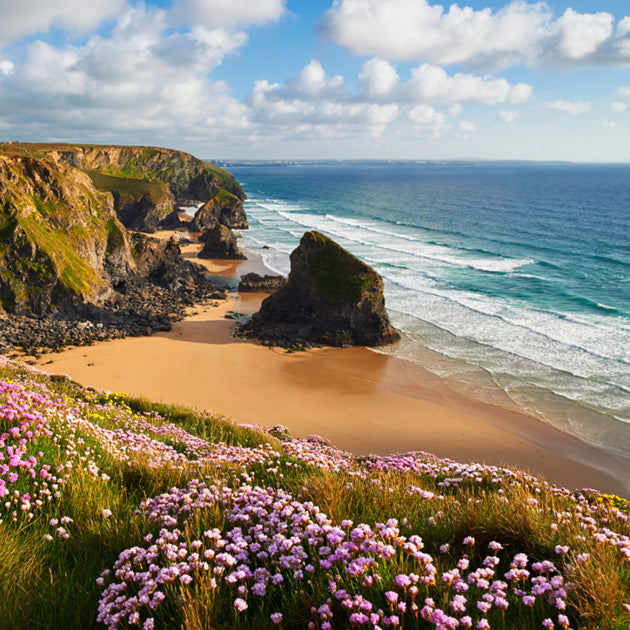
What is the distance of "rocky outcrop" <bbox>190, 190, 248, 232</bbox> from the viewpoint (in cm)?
8812

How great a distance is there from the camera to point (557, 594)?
11.1 ft

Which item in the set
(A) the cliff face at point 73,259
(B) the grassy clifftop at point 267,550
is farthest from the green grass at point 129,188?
(B) the grassy clifftop at point 267,550

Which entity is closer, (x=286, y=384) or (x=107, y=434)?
(x=107, y=434)

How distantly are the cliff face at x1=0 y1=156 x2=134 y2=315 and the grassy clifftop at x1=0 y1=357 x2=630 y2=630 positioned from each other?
1178 inches

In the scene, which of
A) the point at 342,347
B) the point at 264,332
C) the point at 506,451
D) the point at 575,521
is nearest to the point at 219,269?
the point at 264,332

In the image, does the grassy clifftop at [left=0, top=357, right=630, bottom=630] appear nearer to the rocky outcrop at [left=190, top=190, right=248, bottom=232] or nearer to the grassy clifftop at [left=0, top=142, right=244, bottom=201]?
the rocky outcrop at [left=190, top=190, right=248, bottom=232]

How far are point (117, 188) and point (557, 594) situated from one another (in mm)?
92567

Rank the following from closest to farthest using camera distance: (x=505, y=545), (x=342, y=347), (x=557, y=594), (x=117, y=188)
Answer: (x=557, y=594) < (x=505, y=545) < (x=342, y=347) < (x=117, y=188)

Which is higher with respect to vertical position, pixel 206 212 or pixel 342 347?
pixel 206 212

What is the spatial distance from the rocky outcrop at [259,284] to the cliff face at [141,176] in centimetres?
3030

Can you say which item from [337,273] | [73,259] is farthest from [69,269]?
[337,273]

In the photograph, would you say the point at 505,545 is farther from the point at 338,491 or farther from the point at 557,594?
the point at 338,491

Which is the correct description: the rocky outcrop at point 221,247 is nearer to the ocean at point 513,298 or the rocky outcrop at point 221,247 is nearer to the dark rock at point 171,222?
the ocean at point 513,298

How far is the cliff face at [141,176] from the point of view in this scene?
8200 cm
